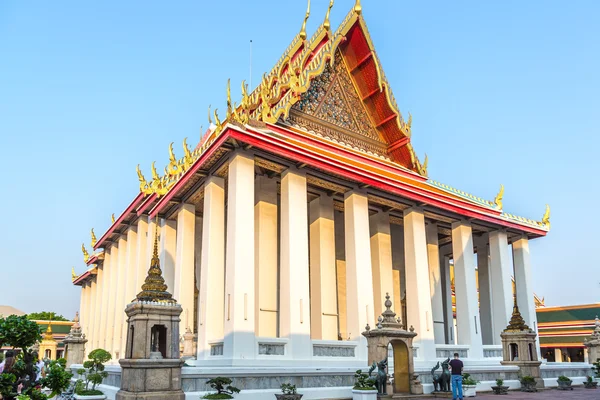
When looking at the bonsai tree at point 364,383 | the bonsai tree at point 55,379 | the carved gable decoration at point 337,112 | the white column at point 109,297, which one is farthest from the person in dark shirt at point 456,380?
the white column at point 109,297

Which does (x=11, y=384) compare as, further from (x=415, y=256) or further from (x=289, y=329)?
(x=415, y=256)

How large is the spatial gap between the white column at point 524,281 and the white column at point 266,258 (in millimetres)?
10579

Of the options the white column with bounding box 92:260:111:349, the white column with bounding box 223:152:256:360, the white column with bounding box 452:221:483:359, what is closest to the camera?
the white column with bounding box 223:152:256:360

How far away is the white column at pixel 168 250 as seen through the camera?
18.9 meters

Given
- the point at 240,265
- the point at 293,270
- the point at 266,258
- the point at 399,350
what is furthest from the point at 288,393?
the point at 266,258

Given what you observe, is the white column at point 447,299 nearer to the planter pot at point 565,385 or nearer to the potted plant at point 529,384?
the planter pot at point 565,385

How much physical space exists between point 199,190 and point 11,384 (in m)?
10.5

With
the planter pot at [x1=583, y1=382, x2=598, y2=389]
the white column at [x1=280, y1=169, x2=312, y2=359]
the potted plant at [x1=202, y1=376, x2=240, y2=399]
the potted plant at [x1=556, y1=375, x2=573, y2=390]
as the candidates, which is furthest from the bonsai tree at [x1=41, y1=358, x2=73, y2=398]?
the planter pot at [x1=583, y1=382, x2=598, y2=389]

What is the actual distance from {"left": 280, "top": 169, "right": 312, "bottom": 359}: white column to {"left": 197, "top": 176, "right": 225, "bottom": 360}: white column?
1810 mm

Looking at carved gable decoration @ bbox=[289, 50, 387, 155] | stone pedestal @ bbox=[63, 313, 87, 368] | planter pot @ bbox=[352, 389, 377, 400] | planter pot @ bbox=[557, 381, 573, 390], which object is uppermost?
carved gable decoration @ bbox=[289, 50, 387, 155]

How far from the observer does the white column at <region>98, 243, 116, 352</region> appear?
23734 mm

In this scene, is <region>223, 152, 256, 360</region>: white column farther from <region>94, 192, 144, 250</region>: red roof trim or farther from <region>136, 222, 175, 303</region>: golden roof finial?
<region>94, 192, 144, 250</region>: red roof trim

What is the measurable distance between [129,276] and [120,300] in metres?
1.76

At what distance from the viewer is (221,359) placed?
41.8ft
